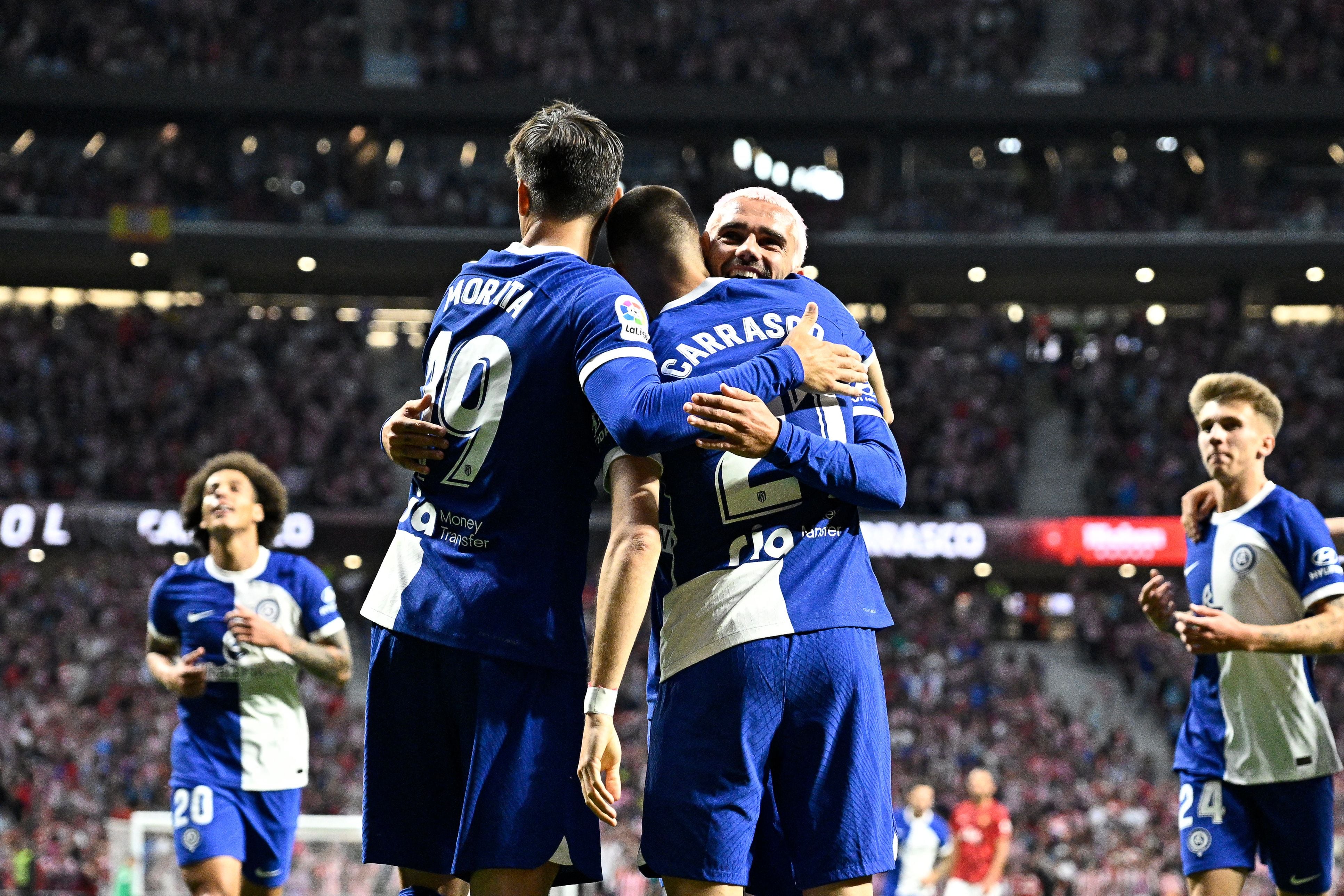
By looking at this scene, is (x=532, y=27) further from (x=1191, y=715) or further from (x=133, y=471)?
(x=1191, y=715)

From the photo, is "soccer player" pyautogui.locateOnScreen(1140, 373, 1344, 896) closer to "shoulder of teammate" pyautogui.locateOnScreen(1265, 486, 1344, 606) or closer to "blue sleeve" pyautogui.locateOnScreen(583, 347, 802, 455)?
"shoulder of teammate" pyautogui.locateOnScreen(1265, 486, 1344, 606)

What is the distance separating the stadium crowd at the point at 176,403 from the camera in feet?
93.9

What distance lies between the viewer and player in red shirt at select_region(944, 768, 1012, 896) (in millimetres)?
12312

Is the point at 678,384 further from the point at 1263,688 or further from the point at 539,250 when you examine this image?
the point at 1263,688

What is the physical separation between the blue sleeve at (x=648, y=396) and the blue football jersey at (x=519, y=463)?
0.06ft

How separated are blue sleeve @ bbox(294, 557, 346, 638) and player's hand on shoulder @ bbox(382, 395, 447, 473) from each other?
3.50 meters

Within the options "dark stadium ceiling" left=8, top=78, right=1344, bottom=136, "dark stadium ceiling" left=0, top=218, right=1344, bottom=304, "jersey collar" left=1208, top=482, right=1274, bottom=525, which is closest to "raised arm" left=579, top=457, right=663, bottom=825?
"jersey collar" left=1208, top=482, right=1274, bottom=525

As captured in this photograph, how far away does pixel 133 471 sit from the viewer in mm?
28609

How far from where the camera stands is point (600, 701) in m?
3.32

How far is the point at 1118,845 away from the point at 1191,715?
46.0ft

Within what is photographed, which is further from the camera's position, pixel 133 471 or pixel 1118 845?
pixel 133 471

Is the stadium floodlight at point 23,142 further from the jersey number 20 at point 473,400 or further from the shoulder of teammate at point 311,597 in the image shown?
the jersey number 20 at point 473,400

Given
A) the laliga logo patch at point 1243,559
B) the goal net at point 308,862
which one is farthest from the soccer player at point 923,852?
the laliga logo patch at point 1243,559

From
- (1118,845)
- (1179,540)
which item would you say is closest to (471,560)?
(1118,845)
